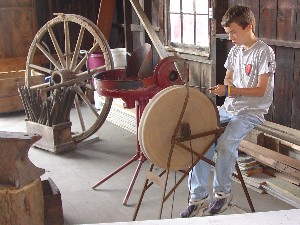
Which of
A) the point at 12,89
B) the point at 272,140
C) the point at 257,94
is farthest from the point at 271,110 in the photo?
the point at 12,89

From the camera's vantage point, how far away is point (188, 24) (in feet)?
16.6

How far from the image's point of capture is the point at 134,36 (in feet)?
21.0

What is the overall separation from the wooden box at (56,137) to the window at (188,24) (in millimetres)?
1679

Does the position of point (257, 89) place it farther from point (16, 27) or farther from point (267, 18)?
point (16, 27)

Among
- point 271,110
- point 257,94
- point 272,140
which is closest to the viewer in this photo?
point 257,94

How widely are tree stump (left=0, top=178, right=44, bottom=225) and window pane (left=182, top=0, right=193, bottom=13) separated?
2935mm

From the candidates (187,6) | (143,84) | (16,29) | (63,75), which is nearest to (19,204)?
(143,84)

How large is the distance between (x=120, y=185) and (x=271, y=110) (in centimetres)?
157

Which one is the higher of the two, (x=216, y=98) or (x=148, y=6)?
(x=148, y=6)

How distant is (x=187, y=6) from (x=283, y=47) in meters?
1.57

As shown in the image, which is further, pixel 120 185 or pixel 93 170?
pixel 93 170

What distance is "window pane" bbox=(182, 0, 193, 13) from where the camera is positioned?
16.2 feet

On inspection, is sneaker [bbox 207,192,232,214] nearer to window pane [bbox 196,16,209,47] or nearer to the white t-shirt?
the white t-shirt

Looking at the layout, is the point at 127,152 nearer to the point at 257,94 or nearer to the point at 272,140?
the point at 272,140
